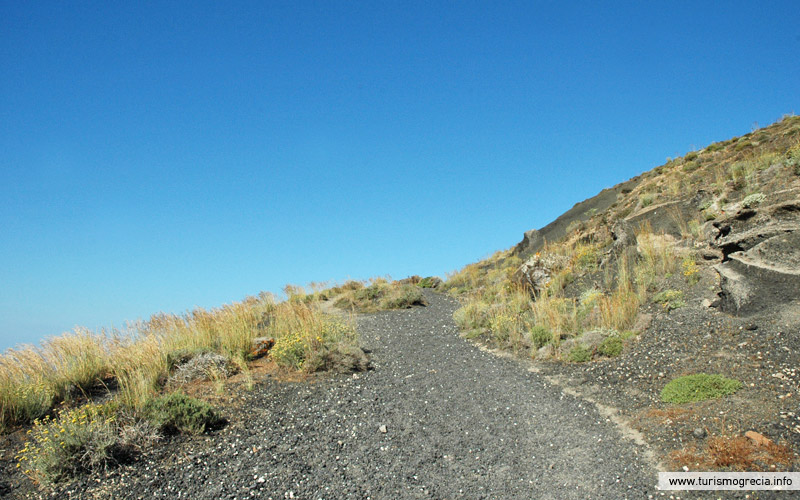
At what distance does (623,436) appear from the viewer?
6.05 meters

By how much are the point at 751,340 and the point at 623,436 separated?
3037 mm

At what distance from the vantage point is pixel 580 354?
359 inches

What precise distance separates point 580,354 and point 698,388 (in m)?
2.62

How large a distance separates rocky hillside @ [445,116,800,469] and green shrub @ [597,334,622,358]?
0.02 m

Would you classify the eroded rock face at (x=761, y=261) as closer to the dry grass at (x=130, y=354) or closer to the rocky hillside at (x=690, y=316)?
the rocky hillside at (x=690, y=316)

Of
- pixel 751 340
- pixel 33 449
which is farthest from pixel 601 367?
pixel 33 449

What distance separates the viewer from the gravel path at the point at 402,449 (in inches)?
207

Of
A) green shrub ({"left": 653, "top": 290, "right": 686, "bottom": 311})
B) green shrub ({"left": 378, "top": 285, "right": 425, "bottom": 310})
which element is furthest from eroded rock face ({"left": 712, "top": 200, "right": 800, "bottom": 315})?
green shrub ({"left": 378, "top": 285, "right": 425, "bottom": 310})

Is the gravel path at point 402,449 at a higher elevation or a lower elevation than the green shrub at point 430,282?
lower

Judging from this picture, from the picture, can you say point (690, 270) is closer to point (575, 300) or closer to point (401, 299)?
point (575, 300)

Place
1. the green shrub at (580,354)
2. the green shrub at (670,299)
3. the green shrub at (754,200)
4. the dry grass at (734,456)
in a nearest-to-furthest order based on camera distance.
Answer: the dry grass at (734,456) < the green shrub at (580,354) < the green shrub at (670,299) < the green shrub at (754,200)

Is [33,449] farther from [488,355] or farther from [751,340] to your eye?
[751,340]

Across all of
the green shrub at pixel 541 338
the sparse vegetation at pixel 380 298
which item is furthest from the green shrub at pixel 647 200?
the green shrub at pixel 541 338

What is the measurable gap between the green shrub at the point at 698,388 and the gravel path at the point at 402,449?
1.02 m
